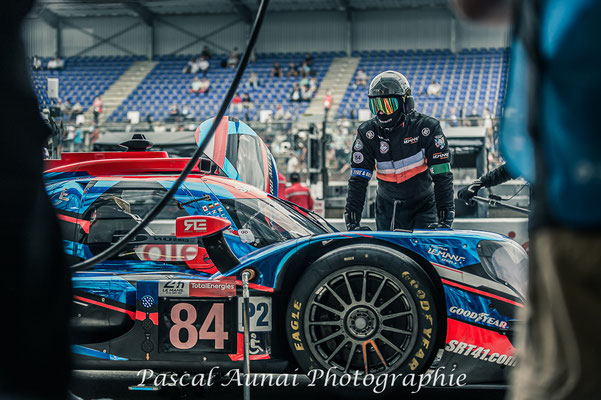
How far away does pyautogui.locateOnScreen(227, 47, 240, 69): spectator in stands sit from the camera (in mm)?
33094

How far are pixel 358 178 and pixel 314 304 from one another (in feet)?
6.63

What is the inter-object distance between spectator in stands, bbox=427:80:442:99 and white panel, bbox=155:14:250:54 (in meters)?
10.4

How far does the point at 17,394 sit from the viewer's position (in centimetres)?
138

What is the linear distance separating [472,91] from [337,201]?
16.2m

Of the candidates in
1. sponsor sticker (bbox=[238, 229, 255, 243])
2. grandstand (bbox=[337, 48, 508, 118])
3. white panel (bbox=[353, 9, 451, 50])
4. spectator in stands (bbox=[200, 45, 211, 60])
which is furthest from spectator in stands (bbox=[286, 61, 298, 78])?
sponsor sticker (bbox=[238, 229, 255, 243])

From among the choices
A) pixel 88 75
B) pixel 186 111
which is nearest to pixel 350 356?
pixel 186 111

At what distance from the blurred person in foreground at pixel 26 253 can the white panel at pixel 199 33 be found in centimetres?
3388

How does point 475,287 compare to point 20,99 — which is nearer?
point 20,99

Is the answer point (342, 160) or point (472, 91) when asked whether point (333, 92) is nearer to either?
point (472, 91)

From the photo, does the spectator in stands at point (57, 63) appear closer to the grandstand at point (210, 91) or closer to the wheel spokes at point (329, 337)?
the grandstand at point (210, 91)

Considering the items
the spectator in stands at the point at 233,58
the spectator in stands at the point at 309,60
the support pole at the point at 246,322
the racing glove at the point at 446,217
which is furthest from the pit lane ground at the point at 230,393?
the spectator in stands at the point at 233,58

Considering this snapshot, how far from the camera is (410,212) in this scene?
616 centimetres

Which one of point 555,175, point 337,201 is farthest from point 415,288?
point 337,201

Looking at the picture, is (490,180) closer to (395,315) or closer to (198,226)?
(395,315)
